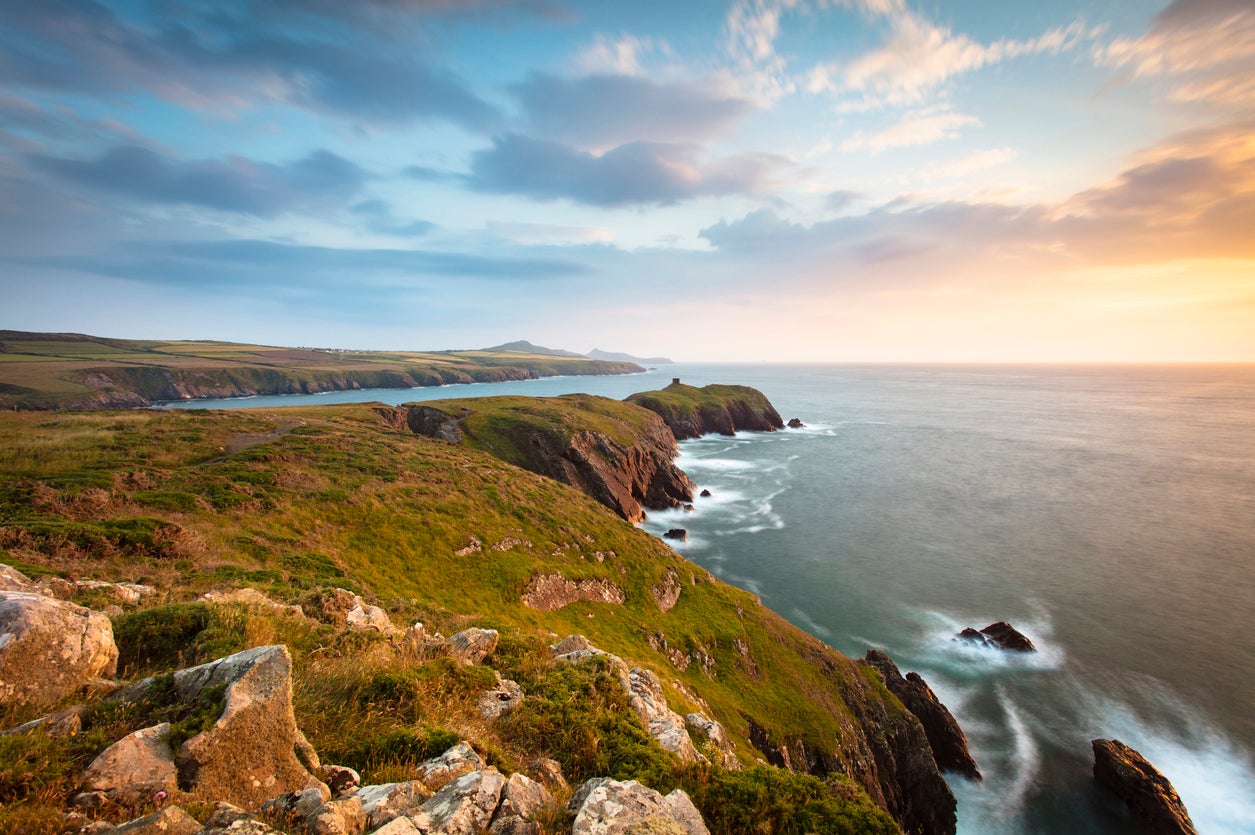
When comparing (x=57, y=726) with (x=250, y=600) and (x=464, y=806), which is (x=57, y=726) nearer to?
(x=464, y=806)

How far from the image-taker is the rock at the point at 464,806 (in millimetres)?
6520

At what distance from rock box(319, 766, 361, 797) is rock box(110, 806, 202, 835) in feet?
Result: 7.53

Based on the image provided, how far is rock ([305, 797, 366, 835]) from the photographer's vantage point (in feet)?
18.8

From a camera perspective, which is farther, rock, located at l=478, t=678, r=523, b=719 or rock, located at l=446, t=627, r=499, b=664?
rock, located at l=446, t=627, r=499, b=664

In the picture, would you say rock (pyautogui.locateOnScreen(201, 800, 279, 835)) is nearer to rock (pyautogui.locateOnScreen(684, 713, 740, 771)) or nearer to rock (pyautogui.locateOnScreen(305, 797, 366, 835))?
rock (pyautogui.locateOnScreen(305, 797, 366, 835))

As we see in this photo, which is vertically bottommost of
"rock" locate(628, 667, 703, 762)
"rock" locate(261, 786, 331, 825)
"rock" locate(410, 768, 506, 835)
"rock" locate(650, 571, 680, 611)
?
"rock" locate(650, 571, 680, 611)

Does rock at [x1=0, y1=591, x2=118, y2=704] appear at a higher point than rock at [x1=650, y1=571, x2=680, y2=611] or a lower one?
higher

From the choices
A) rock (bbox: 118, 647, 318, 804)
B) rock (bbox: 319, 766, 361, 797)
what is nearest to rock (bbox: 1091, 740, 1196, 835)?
rock (bbox: 319, 766, 361, 797)

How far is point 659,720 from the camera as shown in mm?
13195

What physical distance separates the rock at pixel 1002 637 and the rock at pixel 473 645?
152ft

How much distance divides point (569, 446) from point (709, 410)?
7476 centimetres

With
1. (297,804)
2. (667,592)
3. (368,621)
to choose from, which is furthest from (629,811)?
(667,592)

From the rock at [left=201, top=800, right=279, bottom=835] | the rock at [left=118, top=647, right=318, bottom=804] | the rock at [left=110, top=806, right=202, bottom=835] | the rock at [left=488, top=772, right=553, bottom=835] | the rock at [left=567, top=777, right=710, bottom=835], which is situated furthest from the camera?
the rock at [left=567, top=777, right=710, bottom=835]

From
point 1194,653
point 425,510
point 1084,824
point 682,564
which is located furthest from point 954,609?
point 425,510
